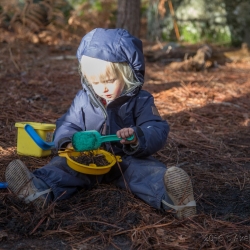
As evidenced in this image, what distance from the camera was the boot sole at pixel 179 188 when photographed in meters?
2.42

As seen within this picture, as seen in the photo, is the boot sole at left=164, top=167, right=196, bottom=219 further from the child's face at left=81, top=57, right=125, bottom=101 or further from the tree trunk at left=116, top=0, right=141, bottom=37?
the tree trunk at left=116, top=0, right=141, bottom=37

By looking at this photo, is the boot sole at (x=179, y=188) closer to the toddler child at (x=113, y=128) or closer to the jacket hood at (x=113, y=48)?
the toddler child at (x=113, y=128)

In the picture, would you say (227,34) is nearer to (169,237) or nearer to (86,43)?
(86,43)

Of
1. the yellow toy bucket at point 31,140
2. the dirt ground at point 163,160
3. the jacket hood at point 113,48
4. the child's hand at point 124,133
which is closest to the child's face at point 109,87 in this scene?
the jacket hood at point 113,48

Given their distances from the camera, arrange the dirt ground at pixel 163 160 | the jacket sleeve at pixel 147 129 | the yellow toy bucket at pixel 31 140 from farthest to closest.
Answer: the yellow toy bucket at pixel 31 140, the jacket sleeve at pixel 147 129, the dirt ground at pixel 163 160

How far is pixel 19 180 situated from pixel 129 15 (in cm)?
506

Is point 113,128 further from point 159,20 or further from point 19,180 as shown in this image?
point 159,20

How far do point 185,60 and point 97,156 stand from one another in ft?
15.1

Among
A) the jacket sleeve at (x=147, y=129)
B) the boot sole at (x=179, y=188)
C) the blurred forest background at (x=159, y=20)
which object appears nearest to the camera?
the boot sole at (x=179, y=188)

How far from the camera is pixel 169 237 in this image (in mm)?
2273

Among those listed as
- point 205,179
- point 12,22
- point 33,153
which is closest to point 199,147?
point 205,179

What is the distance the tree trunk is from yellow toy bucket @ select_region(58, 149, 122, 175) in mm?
4676

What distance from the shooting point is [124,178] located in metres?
2.82

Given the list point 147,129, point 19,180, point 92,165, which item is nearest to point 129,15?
point 147,129
